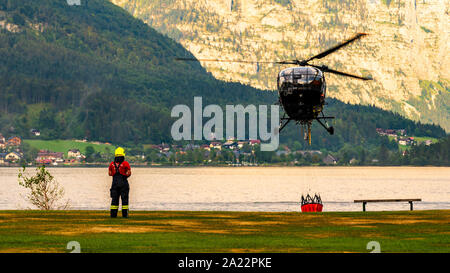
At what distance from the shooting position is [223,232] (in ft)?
112

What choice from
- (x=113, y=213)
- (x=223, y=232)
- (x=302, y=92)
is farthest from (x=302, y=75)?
(x=223, y=232)

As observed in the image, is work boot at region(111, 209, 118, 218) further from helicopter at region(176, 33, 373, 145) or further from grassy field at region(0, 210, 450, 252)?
helicopter at region(176, 33, 373, 145)

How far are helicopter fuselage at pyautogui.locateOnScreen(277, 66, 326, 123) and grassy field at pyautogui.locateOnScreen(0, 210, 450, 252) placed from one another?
1224 centimetres

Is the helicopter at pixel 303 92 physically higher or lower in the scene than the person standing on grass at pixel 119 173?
higher

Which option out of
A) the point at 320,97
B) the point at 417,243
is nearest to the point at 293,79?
the point at 320,97

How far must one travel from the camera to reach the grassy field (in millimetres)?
28891

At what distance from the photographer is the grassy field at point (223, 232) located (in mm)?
28891

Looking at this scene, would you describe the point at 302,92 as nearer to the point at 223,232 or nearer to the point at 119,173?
the point at 119,173

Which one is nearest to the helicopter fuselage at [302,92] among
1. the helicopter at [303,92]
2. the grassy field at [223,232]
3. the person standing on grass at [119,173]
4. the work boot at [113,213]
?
the helicopter at [303,92]

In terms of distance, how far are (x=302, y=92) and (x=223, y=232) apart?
22.4m

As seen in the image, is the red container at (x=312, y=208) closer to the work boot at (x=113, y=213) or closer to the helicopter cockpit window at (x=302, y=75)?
the helicopter cockpit window at (x=302, y=75)

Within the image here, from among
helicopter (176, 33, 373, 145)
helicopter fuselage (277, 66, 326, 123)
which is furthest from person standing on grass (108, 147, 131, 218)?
helicopter fuselage (277, 66, 326, 123)

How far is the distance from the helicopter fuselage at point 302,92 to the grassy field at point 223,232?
12.2 metres
